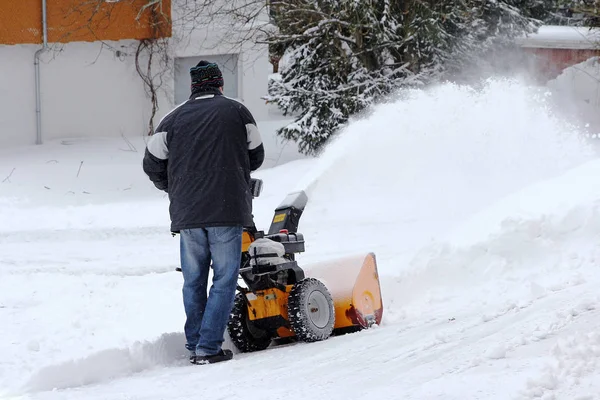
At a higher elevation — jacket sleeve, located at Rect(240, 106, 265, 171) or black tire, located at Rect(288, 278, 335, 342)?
jacket sleeve, located at Rect(240, 106, 265, 171)

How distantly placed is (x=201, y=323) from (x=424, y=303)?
198 cm

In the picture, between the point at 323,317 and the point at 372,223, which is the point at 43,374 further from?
the point at 372,223

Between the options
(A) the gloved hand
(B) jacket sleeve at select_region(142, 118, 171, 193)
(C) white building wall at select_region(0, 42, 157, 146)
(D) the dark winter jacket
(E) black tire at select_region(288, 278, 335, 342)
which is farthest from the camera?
(C) white building wall at select_region(0, 42, 157, 146)

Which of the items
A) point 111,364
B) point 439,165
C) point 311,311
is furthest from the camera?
point 439,165

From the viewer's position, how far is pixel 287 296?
239 inches

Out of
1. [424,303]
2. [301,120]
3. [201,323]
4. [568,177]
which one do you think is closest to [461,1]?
[301,120]

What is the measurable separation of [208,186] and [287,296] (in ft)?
3.31

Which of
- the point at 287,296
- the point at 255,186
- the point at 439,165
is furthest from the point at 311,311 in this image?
the point at 439,165

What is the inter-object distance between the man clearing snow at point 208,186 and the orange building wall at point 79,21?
37.6ft

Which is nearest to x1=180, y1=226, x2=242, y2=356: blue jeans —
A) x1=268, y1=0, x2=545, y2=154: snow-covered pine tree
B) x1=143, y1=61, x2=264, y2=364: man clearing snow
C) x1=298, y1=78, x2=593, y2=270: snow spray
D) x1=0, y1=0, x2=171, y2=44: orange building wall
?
x1=143, y1=61, x2=264, y2=364: man clearing snow

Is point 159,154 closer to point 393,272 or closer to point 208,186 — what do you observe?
point 208,186

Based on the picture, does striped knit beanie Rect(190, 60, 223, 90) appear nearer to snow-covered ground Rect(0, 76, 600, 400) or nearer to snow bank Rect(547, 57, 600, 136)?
snow-covered ground Rect(0, 76, 600, 400)

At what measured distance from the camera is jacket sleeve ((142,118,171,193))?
5.63 meters

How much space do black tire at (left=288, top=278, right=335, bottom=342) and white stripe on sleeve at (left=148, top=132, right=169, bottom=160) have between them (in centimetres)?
120
